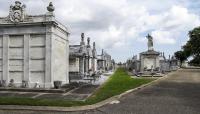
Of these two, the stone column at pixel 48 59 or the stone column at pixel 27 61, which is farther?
the stone column at pixel 27 61

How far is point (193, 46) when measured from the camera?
8875 cm

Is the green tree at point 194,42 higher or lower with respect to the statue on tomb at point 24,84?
higher

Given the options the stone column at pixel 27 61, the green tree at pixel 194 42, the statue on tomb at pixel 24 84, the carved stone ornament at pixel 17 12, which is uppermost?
the green tree at pixel 194 42

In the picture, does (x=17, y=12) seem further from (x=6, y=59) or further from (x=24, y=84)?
(x=24, y=84)

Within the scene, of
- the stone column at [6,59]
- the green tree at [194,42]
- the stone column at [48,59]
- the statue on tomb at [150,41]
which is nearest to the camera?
the stone column at [48,59]

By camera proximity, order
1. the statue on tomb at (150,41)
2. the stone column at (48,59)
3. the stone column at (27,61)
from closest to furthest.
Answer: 1. the stone column at (48,59)
2. the stone column at (27,61)
3. the statue on tomb at (150,41)

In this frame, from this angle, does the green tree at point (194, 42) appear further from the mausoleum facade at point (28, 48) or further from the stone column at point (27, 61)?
the stone column at point (27, 61)

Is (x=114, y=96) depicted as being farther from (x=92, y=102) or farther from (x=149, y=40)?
(x=149, y=40)

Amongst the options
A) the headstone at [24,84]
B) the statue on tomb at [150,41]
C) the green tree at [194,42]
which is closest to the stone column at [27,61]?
the headstone at [24,84]

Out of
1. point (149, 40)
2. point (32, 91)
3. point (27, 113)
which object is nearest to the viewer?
point (27, 113)

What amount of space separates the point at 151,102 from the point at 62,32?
1037 cm

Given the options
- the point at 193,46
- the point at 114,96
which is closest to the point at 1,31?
the point at 114,96

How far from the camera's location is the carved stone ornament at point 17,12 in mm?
21453

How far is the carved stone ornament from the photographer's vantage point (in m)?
21.5
